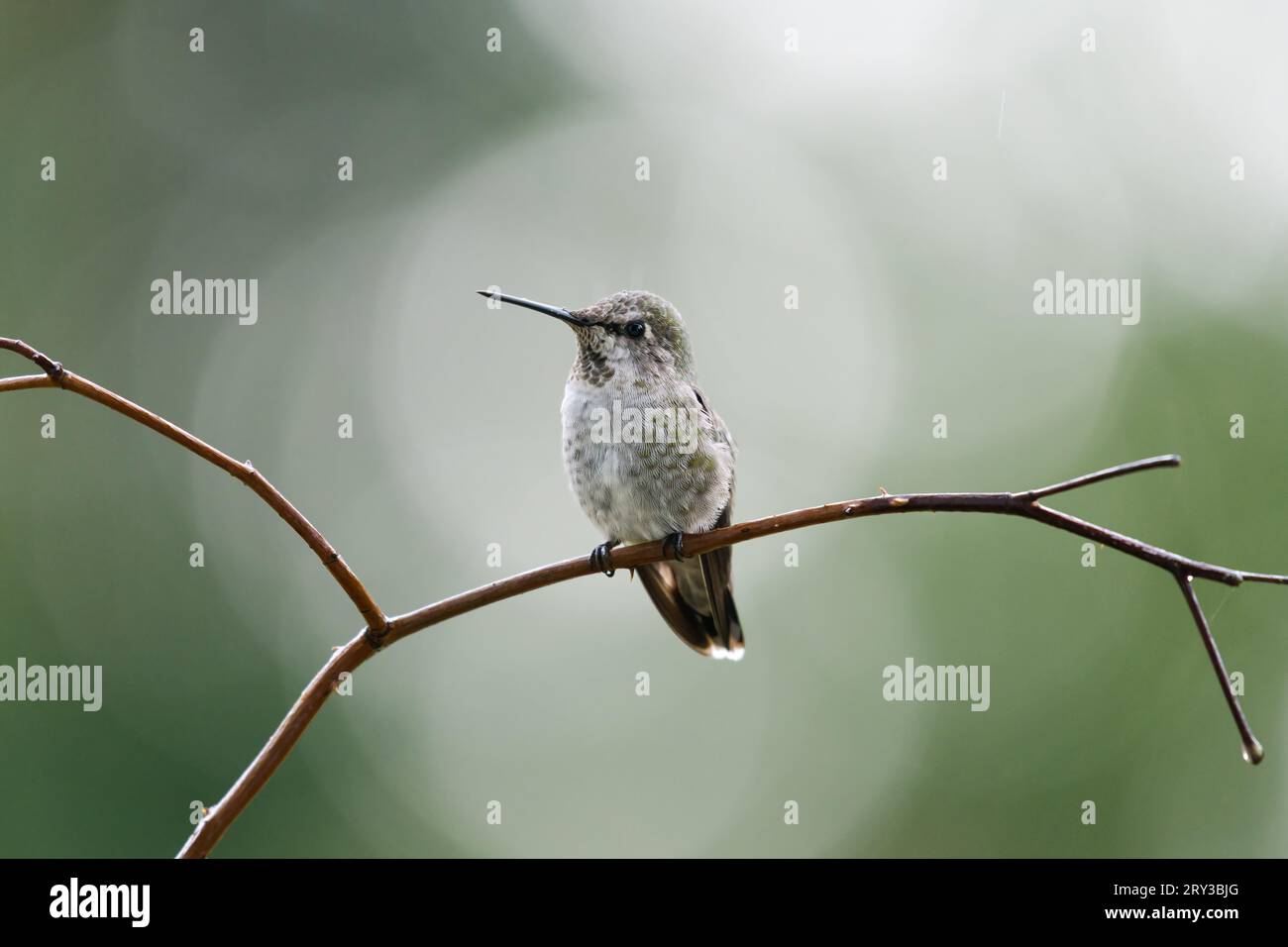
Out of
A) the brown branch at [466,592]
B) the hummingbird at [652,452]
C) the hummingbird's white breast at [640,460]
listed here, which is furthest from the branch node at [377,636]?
the hummingbird's white breast at [640,460]

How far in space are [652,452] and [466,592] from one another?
3031mm

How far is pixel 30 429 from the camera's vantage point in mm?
11930

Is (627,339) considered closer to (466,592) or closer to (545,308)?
(545,308)

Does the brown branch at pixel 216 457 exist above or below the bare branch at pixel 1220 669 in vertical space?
above

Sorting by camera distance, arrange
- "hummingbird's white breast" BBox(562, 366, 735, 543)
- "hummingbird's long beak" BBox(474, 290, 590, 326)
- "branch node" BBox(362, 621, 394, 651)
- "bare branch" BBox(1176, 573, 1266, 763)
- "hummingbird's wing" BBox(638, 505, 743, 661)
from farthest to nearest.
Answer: "hummingbird's wing" BBox(638, 505, 743, 661) < "hummingbird's white breast" BBox(562, 366, 735, 543) < "hummingbird's long beak" BBox(474, 290, 590, 326) < "branch node" BBox(362, 621, 394, 651) < "bare branch" BBox(1176, 573, 1266, 763)

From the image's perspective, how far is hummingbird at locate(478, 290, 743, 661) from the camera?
5.10 m

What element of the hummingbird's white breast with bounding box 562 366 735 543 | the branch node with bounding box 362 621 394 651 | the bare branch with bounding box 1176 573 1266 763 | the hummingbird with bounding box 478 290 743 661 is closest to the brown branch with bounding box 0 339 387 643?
the branch node with bounding box 362 621 394 651

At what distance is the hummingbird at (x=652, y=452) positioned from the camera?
5.10 meters

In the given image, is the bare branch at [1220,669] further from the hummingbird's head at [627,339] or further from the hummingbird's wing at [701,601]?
the hummingbird's head at [627,339]

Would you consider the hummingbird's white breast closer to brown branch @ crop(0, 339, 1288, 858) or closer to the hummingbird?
the hummingbird

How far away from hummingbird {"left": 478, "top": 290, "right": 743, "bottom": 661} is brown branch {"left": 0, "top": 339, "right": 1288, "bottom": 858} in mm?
2811

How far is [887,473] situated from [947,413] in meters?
1.12

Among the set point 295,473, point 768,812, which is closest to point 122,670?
point 295,473
